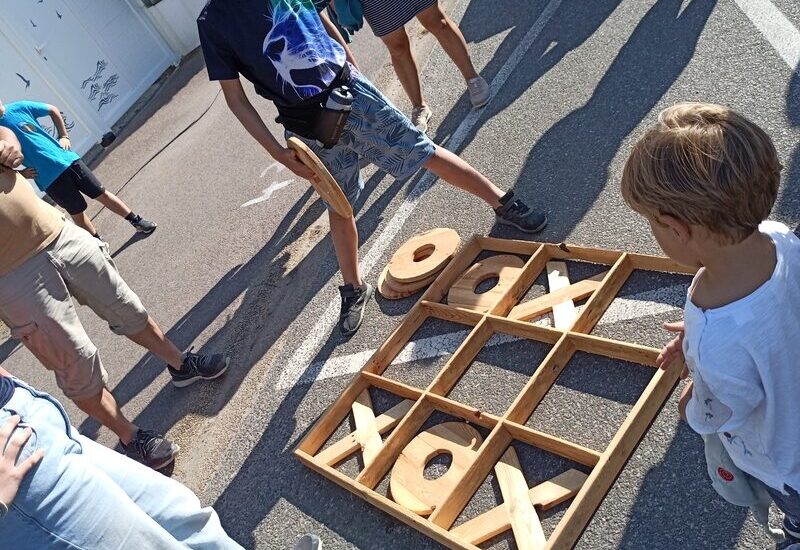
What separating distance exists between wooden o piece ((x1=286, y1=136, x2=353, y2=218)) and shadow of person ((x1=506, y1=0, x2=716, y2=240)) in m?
1.30

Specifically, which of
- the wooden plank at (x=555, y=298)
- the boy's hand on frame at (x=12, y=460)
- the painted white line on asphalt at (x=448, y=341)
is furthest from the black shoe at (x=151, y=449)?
the wooden plank at (x=555, y=298)

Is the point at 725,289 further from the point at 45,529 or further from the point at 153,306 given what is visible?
the point at 153,306

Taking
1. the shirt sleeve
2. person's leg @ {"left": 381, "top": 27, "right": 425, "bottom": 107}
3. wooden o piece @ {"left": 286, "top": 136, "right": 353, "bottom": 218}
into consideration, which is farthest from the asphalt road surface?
the shirt sleeve

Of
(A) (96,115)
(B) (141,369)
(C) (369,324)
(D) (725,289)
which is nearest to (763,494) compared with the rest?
(D) (725,289)

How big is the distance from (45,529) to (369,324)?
2.55 m

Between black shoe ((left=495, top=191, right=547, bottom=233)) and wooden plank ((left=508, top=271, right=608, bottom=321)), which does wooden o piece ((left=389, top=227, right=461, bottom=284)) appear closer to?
black shoe ((left=495, top=191, right=547, bottom=233))

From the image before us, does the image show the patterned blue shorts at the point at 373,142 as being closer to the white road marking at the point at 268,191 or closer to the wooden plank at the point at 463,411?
the wooden plank at the point at 463,411

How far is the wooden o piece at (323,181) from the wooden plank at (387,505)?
1410 mm

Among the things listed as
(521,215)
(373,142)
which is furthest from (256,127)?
(521,215)

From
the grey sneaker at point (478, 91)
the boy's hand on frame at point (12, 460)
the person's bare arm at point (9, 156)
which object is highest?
the person's bare arm at point (9, 156)

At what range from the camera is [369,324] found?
4.17 metres

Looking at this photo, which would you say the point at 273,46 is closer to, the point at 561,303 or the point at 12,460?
the point at 561,303

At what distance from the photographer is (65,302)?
3371mm

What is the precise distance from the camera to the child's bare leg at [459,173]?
12.5 ft
